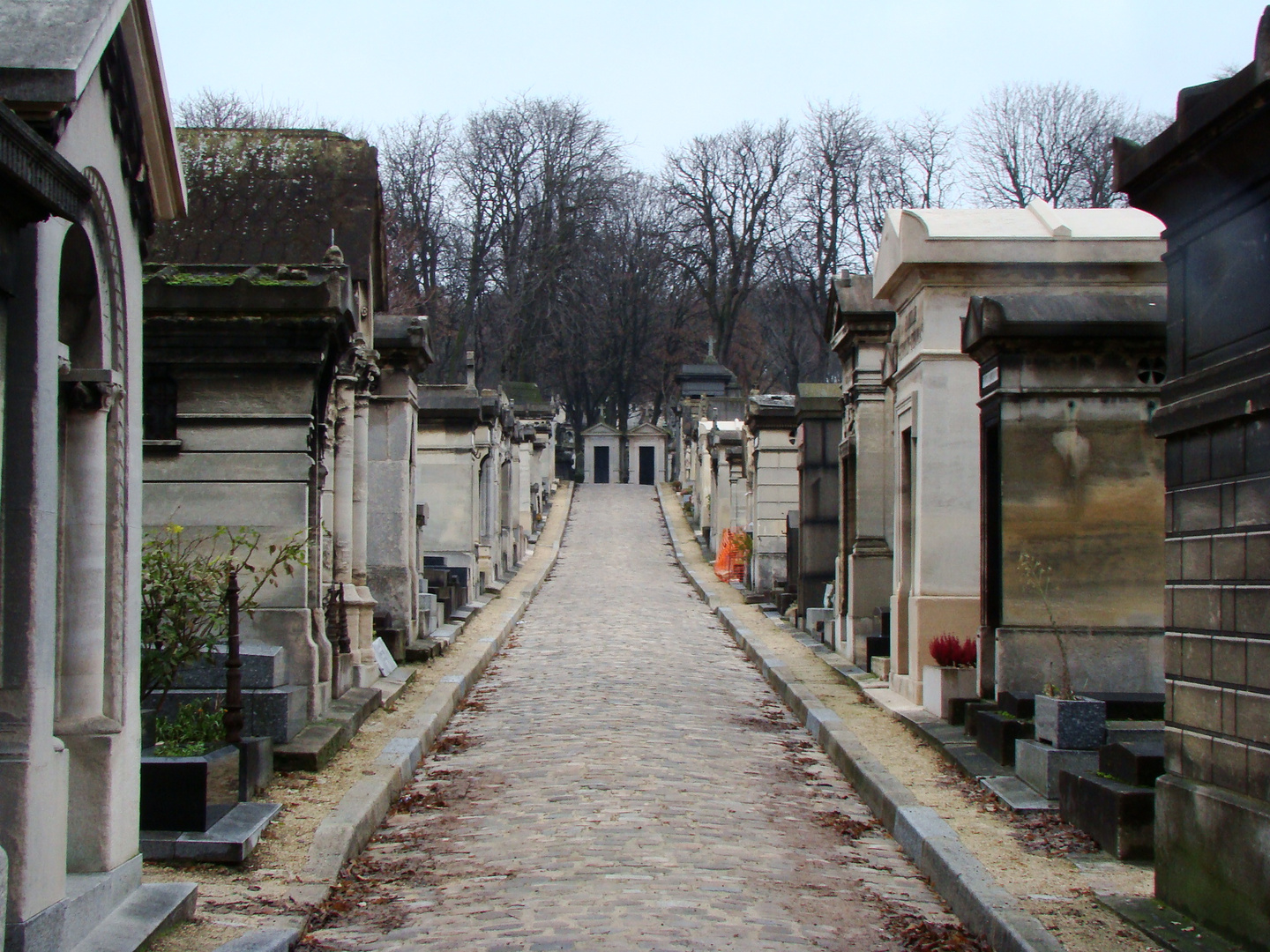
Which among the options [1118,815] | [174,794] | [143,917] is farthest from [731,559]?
[143,917]

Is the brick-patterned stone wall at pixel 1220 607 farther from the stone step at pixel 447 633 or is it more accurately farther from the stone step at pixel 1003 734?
the stone step at pixel 447 633

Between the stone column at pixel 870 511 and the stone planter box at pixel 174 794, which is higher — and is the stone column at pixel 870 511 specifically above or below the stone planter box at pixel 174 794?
above

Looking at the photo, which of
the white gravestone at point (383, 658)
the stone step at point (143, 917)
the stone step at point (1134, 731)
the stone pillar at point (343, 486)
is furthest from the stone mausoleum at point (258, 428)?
the stone step at point (1134, 731)

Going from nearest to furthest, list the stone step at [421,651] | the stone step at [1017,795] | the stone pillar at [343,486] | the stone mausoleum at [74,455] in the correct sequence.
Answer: the stone mausoleum at [74,455]
the stone step at [1017,795]
the stone pillar at [343,486]
the stone step at [421,651]

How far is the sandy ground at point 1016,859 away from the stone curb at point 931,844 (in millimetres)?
75

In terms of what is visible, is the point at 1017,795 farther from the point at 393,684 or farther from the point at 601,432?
the point at 601,432

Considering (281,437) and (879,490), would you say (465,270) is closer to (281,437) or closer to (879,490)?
(879,490)

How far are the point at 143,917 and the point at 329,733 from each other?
3993mm

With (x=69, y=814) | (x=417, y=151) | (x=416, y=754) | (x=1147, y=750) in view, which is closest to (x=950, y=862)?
(x=1147, y=750)

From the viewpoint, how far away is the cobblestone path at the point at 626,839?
5.33m

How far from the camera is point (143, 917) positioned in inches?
190

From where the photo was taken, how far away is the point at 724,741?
32.6 ft

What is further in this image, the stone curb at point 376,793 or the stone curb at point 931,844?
the stone curb at point 376,793

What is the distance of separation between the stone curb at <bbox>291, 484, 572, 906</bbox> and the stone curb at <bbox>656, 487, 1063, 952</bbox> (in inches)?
105
